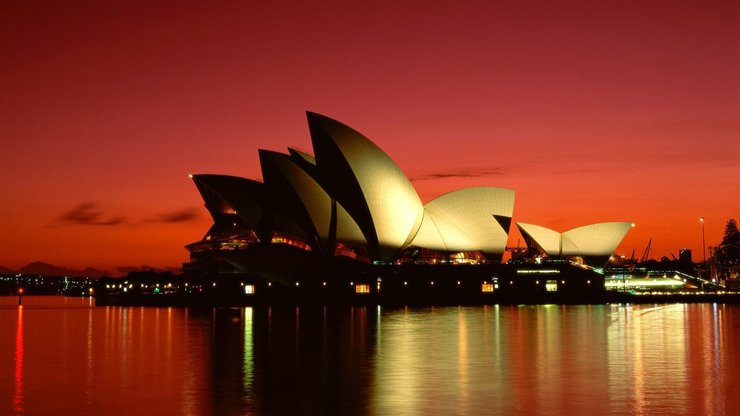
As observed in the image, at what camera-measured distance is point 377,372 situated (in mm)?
20859

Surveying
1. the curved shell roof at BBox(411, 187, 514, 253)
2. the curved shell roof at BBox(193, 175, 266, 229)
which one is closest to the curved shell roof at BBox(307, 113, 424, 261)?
the curved shell roof at BBox(411, 187, 514, 253)

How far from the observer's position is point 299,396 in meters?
17.1

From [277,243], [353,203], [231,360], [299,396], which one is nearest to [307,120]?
[353,203]

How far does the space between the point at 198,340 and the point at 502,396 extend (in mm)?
16819

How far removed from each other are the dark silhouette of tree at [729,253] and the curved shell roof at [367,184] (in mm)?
62112

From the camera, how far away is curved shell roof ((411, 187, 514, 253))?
74.8 metres

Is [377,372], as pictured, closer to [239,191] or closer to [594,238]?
[239,191]

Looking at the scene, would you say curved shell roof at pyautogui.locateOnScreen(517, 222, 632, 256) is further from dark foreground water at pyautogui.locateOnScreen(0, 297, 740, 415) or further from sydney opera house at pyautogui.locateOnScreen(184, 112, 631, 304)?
dark foreground water at pyautogui.locateOnScreen(0, 297, 740, 415)

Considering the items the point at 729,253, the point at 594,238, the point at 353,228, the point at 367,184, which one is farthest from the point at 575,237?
the point at 729,253

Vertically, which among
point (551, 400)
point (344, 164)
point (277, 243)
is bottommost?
point (551, 400)

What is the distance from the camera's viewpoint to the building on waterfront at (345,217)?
62.4m

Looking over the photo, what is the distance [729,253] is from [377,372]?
353ft

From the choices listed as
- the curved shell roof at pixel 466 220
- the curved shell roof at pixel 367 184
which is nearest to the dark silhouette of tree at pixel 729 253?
the curved shell roof at pixel 466 220

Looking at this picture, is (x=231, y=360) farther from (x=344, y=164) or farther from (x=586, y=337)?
(x=344, y=164)
